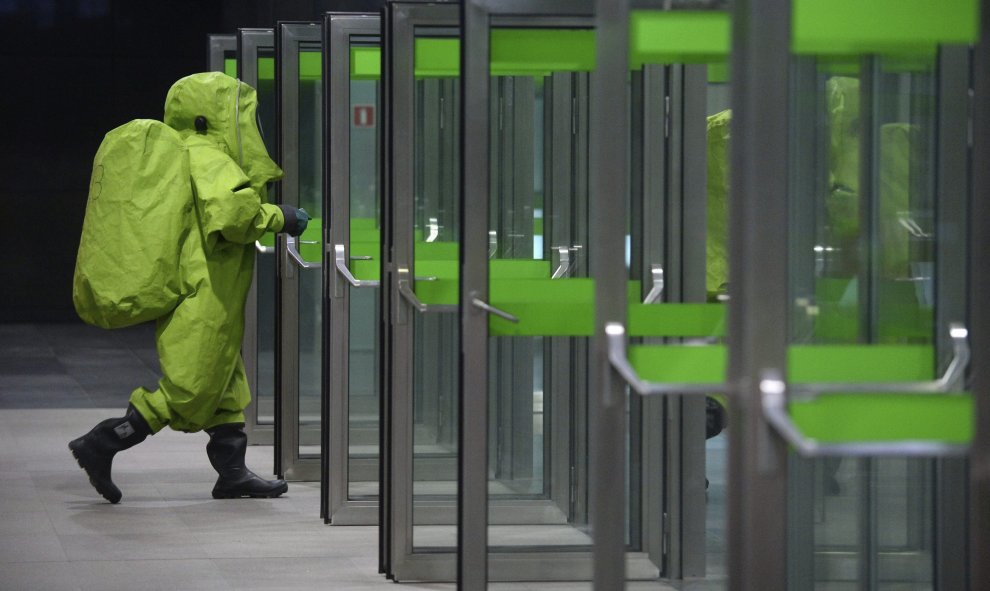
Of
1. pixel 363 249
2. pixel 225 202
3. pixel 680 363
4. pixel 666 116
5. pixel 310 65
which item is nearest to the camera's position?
pixel 680 363

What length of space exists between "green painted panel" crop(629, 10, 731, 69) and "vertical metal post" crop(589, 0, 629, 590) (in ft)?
0.26

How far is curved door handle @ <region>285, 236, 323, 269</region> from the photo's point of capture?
693 cm

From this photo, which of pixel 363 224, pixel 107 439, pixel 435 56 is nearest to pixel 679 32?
Answer: pixel 435 56

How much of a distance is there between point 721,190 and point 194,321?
6.84 feet

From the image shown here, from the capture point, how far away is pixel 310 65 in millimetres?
6855

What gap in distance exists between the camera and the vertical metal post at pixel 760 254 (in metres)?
2.64

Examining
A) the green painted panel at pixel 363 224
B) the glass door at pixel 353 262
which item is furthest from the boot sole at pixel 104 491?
the green painted panel at pixel 363 224

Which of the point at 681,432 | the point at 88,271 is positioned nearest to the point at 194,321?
the point at 88,271

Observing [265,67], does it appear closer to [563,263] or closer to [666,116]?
[563,263]

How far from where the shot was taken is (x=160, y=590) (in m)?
4.95

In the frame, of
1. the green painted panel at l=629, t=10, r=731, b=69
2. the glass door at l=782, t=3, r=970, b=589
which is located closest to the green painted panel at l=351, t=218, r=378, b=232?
the green painted panel at l=629, t=10, r=731, b=69

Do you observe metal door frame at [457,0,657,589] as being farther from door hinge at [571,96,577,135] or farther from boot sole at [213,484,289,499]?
boot sole at [213,484,289,499]

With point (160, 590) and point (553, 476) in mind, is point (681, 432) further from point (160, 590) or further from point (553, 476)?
point (160, 590)

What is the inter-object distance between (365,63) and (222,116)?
711 millimetres
